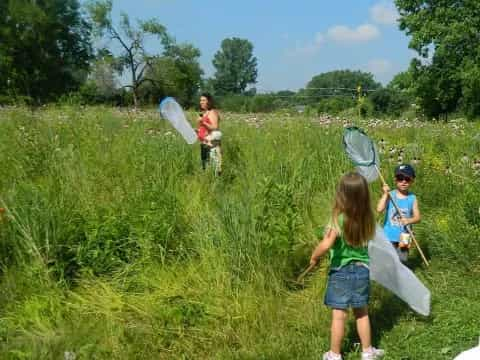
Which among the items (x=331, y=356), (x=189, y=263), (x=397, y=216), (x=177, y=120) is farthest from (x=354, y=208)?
(x=177, y=120)

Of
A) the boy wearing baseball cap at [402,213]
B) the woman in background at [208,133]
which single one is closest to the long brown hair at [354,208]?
the boy wearing baseball cap at [402,213]

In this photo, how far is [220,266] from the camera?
→ 3.50 m

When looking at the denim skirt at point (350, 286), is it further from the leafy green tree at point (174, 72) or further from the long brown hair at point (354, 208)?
the leafy green tree at point (174, 72)

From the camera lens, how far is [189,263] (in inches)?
145

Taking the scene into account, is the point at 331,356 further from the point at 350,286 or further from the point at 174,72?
the point at 174,72

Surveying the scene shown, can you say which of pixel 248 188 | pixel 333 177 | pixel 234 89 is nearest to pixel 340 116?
pixel 333 177

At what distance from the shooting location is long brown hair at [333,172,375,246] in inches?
109

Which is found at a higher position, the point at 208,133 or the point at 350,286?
the point at 208,133

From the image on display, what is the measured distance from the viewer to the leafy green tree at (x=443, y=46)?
84.8 feet

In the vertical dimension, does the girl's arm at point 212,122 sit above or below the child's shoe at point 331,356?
above

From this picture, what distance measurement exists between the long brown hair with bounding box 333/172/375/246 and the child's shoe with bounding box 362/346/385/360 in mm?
652

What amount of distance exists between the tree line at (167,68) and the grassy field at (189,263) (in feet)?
5.50

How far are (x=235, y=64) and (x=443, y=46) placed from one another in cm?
9568

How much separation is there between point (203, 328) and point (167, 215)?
1.10 m
